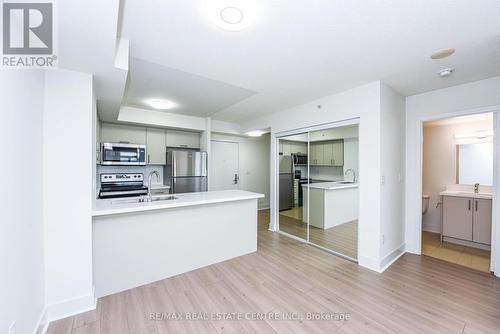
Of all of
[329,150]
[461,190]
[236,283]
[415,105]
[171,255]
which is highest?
[415,105]

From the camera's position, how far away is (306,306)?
1.97 metres

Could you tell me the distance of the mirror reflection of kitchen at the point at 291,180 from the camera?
493 cm

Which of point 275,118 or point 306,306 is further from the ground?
point 275,118

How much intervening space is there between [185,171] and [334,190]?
3.11 metres

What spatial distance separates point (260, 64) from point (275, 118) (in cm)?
217

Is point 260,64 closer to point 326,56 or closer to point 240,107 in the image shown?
point 326,56

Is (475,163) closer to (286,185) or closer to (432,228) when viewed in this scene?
(432,228)

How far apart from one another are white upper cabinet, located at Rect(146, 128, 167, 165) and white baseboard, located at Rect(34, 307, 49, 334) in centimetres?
301

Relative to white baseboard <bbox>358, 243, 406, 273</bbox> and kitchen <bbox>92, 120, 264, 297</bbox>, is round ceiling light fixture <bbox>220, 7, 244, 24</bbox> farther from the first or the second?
white baseboard <bbox>358, 243, 406, 273</bbox>

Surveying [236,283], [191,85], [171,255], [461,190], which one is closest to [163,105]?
[191,85]

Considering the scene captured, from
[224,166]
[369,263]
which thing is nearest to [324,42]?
[369,263]

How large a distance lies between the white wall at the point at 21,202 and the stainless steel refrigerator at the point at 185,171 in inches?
105

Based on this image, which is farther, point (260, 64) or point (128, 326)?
point (260, 64)

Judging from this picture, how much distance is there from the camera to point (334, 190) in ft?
12.9
